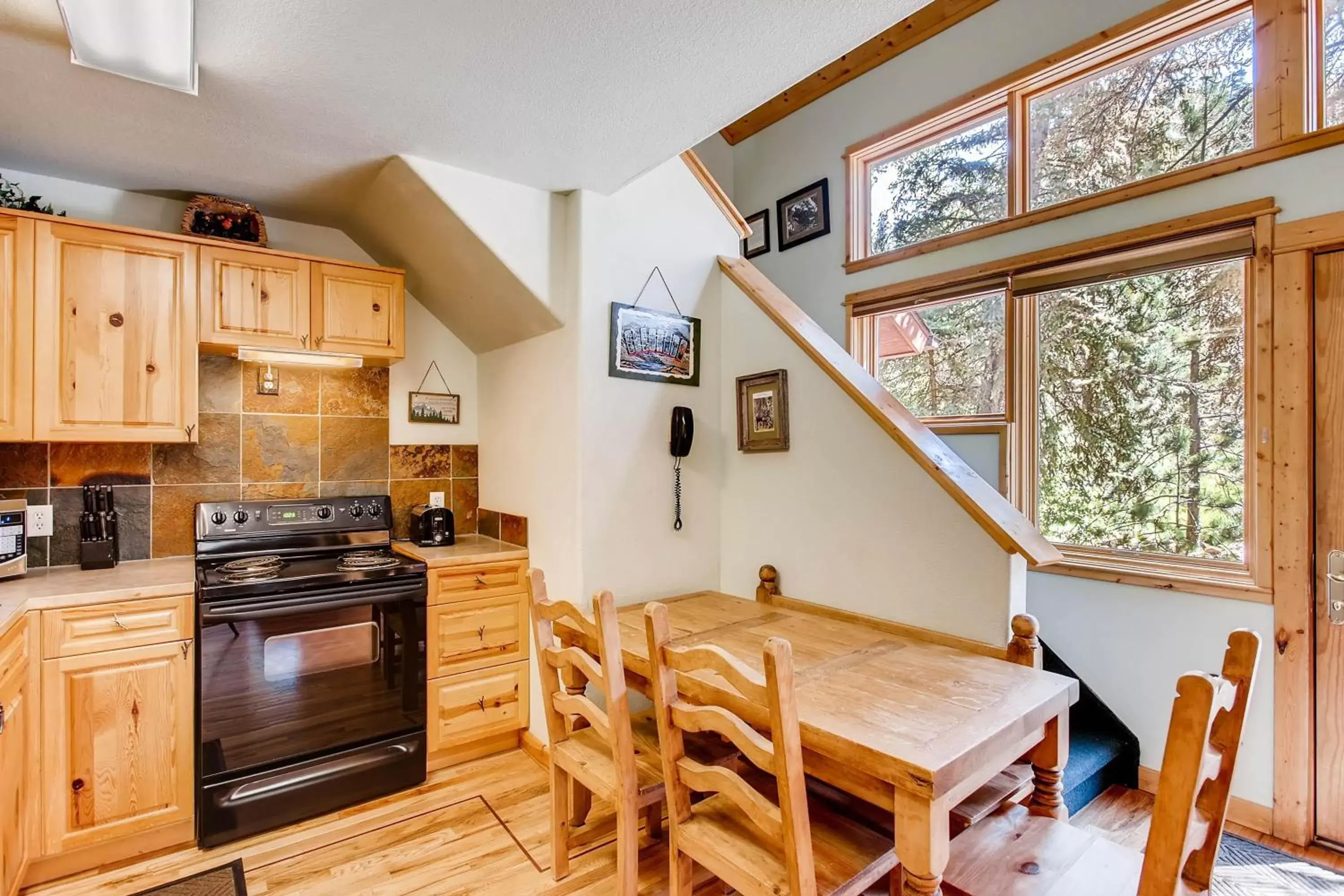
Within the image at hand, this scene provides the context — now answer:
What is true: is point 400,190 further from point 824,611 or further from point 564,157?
point 824,611

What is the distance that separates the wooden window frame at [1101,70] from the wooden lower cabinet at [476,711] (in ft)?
9.43

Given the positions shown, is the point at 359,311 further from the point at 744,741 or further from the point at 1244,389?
the point at 1244,389

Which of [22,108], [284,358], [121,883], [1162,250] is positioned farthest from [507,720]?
[1162,250]

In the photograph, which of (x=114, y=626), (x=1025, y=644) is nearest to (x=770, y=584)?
(x=1025, y=644)

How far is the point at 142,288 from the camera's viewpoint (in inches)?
93.5

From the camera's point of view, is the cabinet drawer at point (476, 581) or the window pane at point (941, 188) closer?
the cabinet drawer at point (476, 581)

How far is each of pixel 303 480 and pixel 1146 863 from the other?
324cm

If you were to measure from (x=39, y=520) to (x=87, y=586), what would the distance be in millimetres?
562

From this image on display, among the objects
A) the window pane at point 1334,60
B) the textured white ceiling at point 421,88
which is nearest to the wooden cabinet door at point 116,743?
the textured white ceiling at point 421,88

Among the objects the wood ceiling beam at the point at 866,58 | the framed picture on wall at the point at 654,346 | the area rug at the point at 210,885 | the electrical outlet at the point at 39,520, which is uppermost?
the wood ceiling beam at the point at 866,58

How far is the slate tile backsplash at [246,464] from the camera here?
8.18ft

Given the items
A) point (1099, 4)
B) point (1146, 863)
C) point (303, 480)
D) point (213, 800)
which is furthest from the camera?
point (303, 480)

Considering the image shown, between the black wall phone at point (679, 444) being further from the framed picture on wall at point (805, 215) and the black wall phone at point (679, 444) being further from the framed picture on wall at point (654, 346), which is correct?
the framed picture on wall at point (805, 215)

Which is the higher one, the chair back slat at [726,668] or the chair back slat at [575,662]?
the chair back slat at [726,668]
